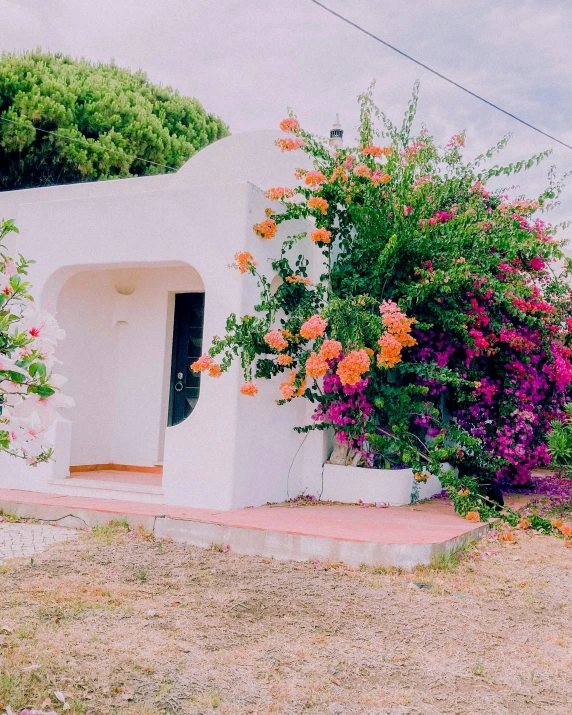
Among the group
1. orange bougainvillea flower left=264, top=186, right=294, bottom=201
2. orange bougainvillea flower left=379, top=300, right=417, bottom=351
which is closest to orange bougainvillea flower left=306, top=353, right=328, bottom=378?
orange bougainvillea flower left=379, top=300, right=417, bottom=351

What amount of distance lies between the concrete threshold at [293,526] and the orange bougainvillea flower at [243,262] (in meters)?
2.37

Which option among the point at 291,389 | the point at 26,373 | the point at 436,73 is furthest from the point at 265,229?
the point at 26,373

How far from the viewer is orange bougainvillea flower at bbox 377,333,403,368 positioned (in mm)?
6793

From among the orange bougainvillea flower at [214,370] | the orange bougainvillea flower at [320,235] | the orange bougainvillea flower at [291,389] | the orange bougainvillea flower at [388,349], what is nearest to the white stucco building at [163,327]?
the orange bougainvillea flower at [214,370]

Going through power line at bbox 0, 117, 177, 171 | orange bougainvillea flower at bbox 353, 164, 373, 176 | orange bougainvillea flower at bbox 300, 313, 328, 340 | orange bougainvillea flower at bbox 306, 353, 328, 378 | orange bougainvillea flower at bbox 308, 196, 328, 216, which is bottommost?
A: orange bougainvillea flower at bbox 306, 353, 328, 378

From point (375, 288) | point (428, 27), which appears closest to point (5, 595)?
point (375, 288)

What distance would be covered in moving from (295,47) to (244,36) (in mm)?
637

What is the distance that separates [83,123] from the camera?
20.1 metres

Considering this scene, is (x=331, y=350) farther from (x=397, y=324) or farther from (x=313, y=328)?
(x=397, y=324)

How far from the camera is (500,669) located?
3.53m

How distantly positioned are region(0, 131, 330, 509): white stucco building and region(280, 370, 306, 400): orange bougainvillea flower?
338 mm

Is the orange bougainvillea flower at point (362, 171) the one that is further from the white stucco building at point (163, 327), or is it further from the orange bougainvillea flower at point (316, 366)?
the orange bougainvillea flower at point (316, 366)

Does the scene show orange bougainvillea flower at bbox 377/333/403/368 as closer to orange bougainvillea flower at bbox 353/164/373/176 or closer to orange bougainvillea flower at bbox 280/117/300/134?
orange bougainvillea flower at bbox 353/164/373/176

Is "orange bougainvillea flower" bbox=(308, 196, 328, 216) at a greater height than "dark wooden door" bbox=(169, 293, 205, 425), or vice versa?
"orange bougainvillea flower" bbox=(308, 196, 328, 216)
